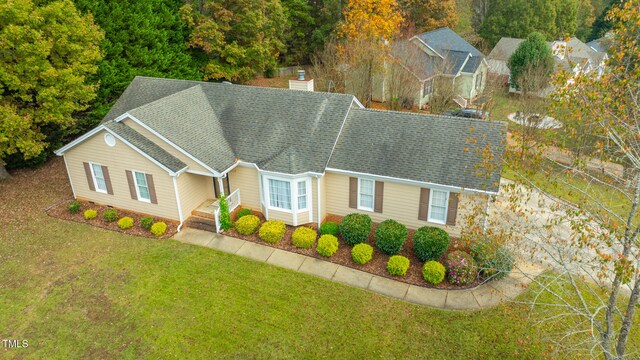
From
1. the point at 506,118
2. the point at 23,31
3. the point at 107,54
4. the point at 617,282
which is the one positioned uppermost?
the point at 23,31

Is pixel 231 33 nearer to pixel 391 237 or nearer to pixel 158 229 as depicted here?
pixel 158 229

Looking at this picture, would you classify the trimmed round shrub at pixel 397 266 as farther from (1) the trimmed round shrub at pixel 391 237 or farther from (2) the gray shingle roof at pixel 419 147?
(2) the gray shingle roof at pixel 419 147

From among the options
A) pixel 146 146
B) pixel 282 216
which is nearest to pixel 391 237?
pixel 282 216

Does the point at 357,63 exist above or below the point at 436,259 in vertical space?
above

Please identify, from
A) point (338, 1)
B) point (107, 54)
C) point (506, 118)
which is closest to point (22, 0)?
point (107, 54)

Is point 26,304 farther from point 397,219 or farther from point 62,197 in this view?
point 397,219

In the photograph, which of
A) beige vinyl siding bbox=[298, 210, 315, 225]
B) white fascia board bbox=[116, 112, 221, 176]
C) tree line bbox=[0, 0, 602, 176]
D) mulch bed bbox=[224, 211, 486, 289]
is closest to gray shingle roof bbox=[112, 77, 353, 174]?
white fascia board bbox=[116, 112, 221, 176]

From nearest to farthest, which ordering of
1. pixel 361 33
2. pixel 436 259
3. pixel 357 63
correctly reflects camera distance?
pixel 436 259 → pixel 357 63 → pixel 361 33
